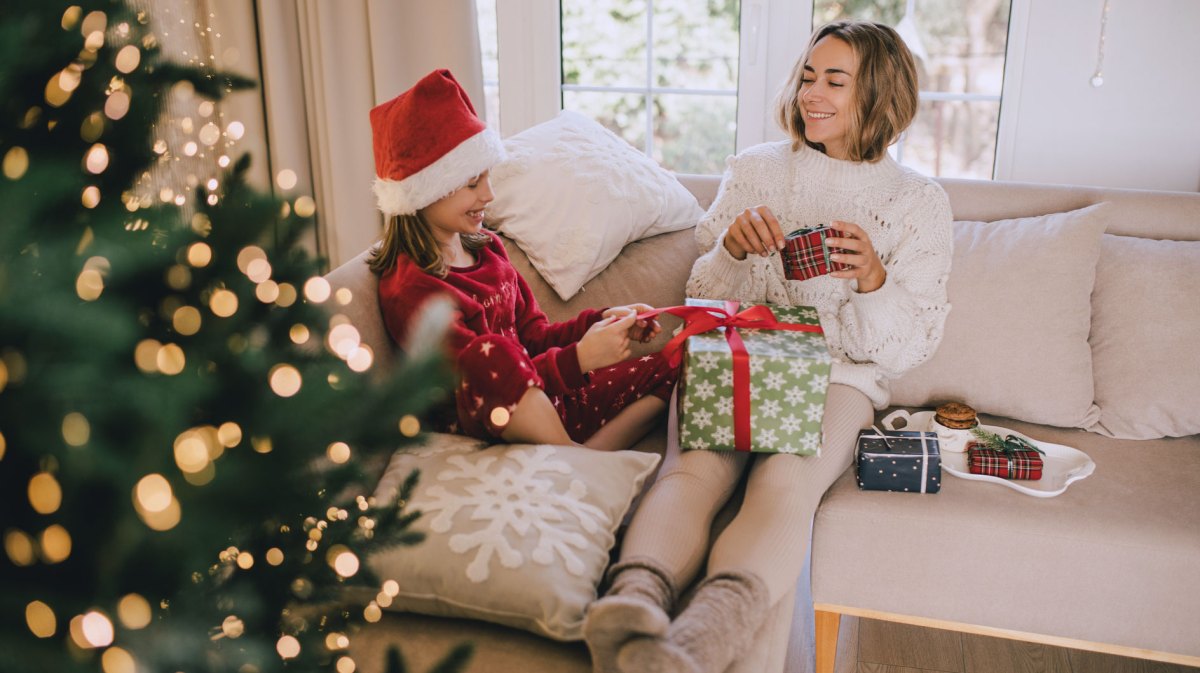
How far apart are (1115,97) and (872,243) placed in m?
Answer: 1.12

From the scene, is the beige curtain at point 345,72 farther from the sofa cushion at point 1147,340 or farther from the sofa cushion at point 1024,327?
the sofa cushion at point 1147,340

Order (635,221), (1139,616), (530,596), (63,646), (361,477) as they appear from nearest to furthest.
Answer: (63,646), (361,477), (530,596), (1139,616), (635,221)

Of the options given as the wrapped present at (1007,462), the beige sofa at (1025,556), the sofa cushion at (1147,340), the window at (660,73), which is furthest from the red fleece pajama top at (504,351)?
the window at (660,73)

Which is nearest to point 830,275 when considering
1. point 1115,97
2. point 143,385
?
point 1115,97

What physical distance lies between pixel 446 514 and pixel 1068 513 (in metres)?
1.11

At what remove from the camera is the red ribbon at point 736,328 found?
5.10 feet

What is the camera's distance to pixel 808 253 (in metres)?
1.66

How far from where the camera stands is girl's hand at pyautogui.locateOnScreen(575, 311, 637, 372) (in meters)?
1.62

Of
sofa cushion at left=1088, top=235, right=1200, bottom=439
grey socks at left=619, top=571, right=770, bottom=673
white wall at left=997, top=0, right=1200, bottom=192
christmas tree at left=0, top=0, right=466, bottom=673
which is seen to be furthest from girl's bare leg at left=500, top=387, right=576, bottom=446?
white wall at left=997, top=0, right=1200, bottom=192

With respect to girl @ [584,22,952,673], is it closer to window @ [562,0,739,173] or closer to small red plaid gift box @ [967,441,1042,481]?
small red plaid gift box @ [967,441,1042,481]

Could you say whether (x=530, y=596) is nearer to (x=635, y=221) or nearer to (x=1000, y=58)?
(x=635, y=221)

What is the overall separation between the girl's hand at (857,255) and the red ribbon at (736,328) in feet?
0.52

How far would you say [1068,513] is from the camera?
1.61 meters

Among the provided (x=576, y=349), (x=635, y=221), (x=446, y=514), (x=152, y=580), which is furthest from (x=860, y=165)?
(x=152, y=580)
